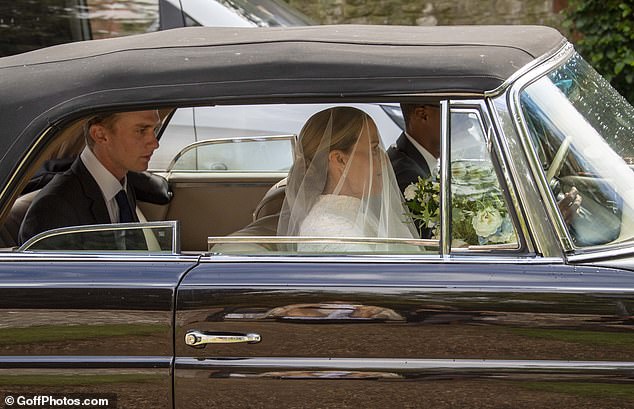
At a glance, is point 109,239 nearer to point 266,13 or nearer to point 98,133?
point 98,133

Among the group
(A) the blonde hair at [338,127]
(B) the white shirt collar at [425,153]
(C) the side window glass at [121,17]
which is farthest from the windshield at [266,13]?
(A) the blonde hair at [338,127]

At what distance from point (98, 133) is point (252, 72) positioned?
3.46ft

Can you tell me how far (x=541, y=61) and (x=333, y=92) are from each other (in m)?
0.67

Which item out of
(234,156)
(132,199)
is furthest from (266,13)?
(132,199)

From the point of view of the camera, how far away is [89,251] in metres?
3.05

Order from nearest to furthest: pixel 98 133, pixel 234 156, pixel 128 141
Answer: pixel 98 133
pixel 128 141
pixel 234 156

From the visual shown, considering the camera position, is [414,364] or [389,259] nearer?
[414,364]

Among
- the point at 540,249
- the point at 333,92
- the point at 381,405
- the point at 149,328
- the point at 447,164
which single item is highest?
the point at 333,92

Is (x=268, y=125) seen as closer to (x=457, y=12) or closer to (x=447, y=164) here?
(x=447, y=164)

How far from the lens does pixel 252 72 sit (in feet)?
9.90

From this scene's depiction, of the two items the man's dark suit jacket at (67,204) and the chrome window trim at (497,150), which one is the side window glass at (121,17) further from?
the chrome window trim at (497,150)

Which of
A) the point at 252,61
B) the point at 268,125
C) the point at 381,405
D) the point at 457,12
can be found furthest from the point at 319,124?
the point at 457,12

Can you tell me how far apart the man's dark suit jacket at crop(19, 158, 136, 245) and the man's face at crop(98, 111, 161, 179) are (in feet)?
0.42

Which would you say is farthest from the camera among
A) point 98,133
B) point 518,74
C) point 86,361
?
point 98,133
